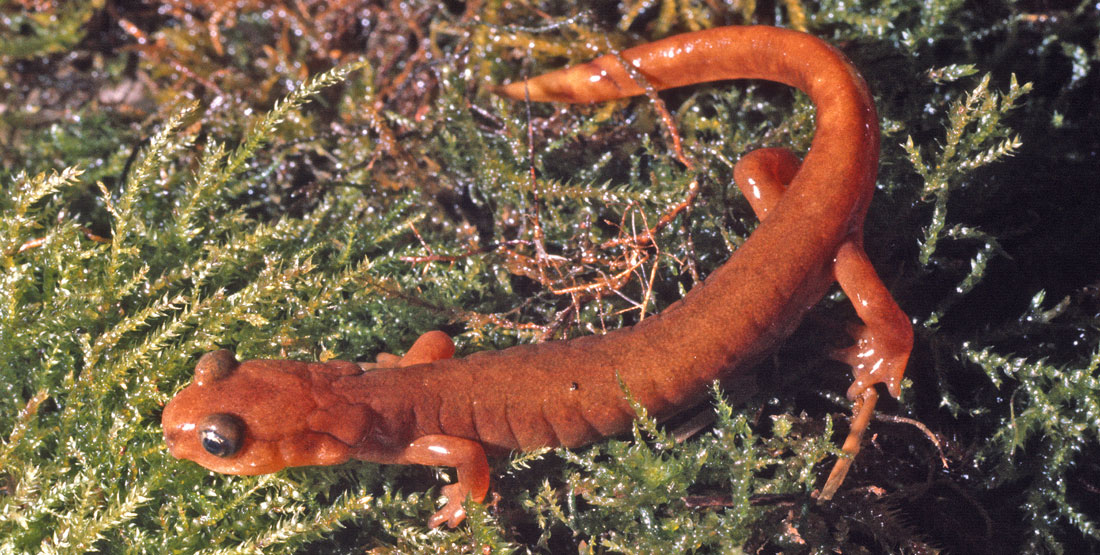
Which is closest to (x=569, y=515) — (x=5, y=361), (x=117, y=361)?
(x=117, y=361)

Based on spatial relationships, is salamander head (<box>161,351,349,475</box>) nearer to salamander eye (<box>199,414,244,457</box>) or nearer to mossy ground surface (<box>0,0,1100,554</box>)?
salamander eye (<box>199,414,244,457</box>)

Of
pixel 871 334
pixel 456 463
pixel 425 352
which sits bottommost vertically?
pixel 456 463

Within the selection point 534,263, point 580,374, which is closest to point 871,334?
point 580,374

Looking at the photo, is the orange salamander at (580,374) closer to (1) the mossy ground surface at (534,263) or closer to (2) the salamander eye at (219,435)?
(2) the salamander eye at (219,435)

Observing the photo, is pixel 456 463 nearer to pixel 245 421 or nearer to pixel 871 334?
pixel 245 421

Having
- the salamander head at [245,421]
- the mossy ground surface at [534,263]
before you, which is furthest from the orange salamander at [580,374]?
the mossy ground surface at [534,263]

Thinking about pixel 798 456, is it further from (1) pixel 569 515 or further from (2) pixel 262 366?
(2) pixel 262 366

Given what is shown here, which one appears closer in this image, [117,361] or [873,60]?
[117,361]
